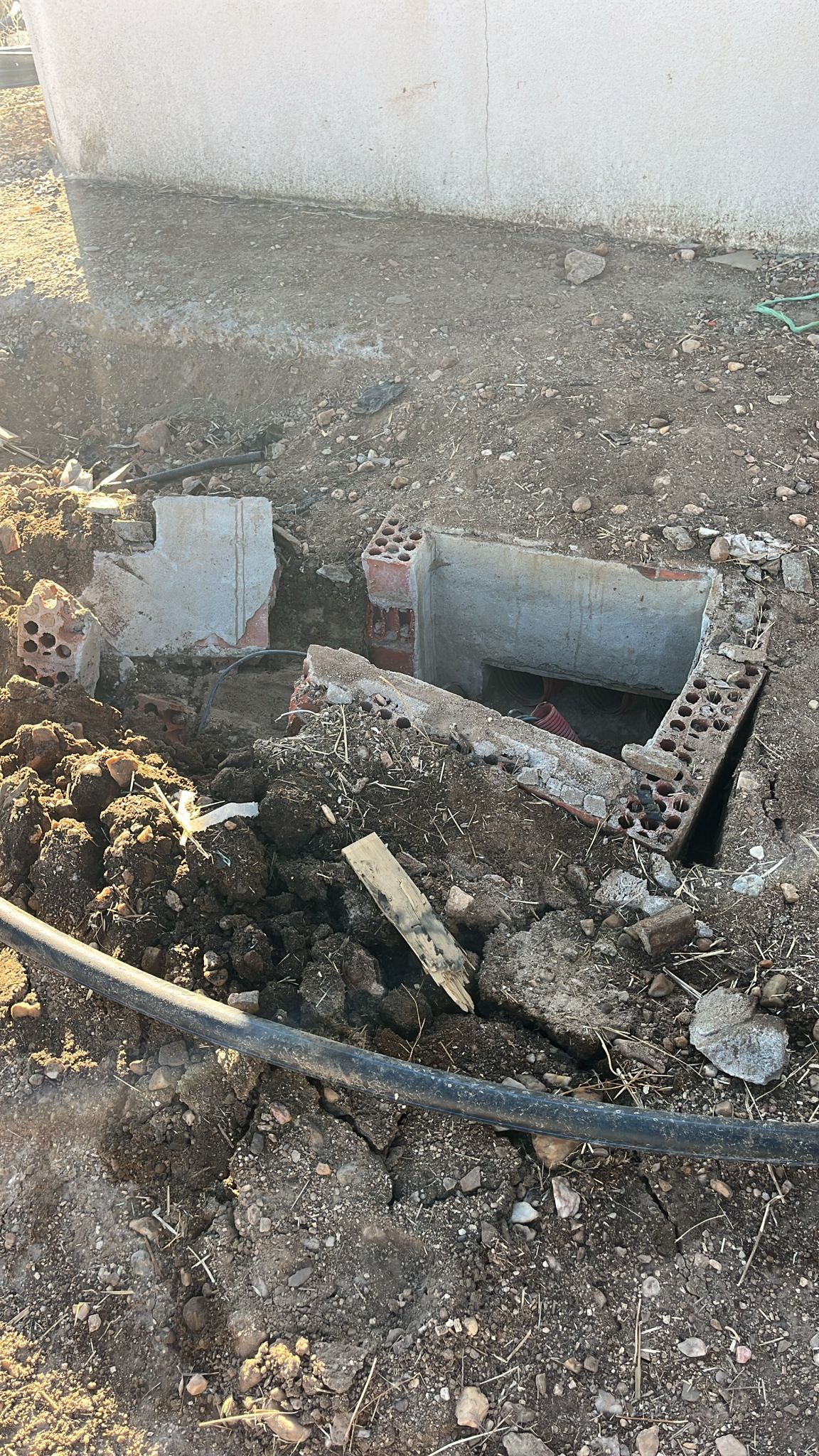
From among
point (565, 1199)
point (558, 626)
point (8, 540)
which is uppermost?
point (8, 540)

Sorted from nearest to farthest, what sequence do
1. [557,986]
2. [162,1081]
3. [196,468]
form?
[162,1081] < [557,986] < [196,468]

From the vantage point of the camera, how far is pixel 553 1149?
299 centimetres

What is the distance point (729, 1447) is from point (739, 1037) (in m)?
1.07

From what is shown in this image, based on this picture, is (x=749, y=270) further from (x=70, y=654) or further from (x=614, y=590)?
(x=70, y=654)

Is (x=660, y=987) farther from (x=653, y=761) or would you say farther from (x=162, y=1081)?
(x=162, y=1081)

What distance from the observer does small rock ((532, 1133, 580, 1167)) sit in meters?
2.98

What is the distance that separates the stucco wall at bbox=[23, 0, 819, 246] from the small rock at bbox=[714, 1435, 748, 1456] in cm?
654

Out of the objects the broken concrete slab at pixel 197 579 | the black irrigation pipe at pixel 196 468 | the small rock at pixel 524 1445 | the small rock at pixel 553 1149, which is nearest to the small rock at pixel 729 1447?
the small rock at pixel 524 1445

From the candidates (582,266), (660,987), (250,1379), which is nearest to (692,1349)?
(660,987)

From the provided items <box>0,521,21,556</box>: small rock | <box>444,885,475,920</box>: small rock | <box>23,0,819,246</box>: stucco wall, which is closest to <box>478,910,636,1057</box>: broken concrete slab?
<box>444,885,475,920</box>: small rock

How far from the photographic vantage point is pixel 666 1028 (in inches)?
128

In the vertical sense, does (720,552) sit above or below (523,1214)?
above

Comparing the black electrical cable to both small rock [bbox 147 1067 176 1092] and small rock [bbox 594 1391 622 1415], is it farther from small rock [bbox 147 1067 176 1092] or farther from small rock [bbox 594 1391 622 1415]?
small rock [bbox 594 1391 622 1415]

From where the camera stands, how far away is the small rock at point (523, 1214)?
9.52 ft
